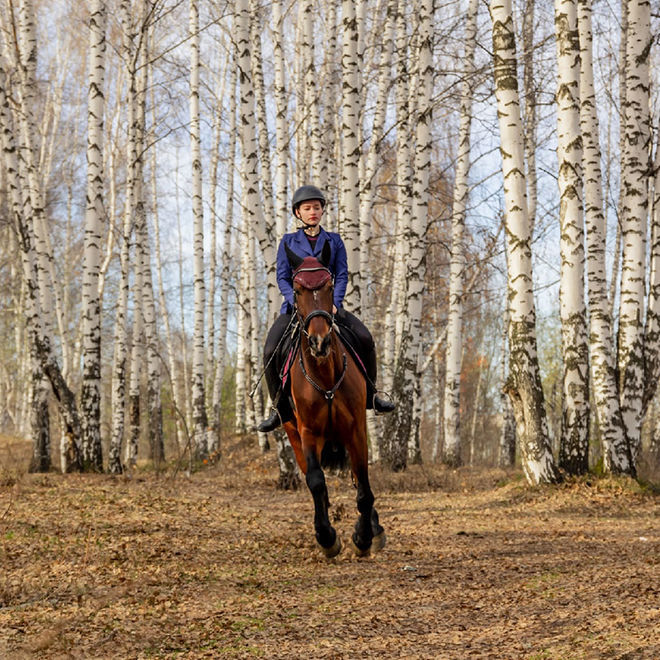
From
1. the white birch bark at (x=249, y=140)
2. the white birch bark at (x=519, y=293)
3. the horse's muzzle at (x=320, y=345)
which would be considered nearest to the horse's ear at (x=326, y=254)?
the horse's muzzle at (x=320, y=345)

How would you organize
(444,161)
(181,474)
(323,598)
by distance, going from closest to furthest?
(323,598) → (181,474) → (444,161)

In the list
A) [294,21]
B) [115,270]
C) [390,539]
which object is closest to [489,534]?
[390,539]

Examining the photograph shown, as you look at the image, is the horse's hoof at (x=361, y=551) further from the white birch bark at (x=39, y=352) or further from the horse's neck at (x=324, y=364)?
the white birch bark at (x=39, y=352)

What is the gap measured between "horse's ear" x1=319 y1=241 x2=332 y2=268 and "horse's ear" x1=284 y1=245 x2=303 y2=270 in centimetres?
20

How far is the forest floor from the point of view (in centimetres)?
496

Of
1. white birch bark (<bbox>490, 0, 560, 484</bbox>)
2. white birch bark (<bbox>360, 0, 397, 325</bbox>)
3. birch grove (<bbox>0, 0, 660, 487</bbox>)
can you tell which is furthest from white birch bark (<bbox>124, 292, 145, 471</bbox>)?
white birch bark (<bbox>490, 0, 560, 484</bbox>)

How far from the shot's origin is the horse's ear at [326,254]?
727 cm

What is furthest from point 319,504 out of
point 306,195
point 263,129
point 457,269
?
point 263,129

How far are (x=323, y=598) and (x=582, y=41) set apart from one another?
39.3 feet

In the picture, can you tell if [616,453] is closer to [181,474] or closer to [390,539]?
[390,539]

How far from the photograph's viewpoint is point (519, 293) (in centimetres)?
1168

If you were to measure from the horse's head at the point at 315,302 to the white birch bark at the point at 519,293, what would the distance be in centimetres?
534

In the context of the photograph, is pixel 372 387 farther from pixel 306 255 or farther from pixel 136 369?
pixel 136 369

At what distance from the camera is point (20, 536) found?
7.99 m
